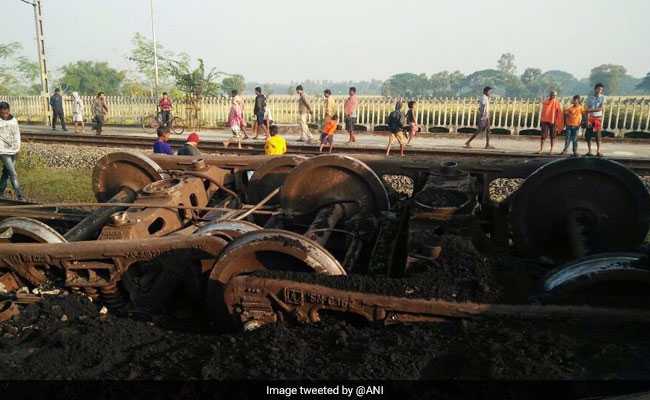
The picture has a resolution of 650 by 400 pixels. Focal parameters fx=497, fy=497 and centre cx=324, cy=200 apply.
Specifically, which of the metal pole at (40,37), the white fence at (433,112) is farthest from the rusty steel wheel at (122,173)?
the metal pole at (40,37)

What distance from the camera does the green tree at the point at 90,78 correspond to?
7288cm

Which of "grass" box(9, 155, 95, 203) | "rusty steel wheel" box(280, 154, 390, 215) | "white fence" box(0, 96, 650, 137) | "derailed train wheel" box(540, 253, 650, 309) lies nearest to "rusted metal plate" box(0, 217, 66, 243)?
"rusty steel wheel" box(280, 154, 390, 215)

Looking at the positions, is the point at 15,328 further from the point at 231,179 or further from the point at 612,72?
the point at 612,72

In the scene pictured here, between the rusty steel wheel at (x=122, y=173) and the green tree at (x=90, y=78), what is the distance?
71662mm

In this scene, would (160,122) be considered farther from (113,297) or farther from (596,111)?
(113,297)

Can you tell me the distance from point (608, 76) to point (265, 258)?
171882 millimetres

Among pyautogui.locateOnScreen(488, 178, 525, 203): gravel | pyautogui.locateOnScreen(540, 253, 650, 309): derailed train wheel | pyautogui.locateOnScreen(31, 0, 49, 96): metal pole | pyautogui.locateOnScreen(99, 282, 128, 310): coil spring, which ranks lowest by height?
pyautogui.locateOnScreen(99, 282, 128, 310): coil spring

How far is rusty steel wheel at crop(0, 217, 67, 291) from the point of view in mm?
3975

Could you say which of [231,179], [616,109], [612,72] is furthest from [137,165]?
[612,72]

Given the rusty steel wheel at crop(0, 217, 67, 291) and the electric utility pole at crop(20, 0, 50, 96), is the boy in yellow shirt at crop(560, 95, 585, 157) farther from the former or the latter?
the electric utility pole at crop(20, 0, 50, 96)

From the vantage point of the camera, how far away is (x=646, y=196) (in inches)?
170

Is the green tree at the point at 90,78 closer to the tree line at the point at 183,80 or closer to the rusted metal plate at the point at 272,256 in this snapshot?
the tree line at the point at 183,80

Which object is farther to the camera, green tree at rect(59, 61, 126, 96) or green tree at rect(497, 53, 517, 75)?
green tree at rect(497, 53, 517, 75)

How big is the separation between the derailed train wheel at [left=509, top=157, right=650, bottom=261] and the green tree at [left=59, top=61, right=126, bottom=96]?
75386 millimetres
